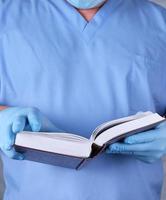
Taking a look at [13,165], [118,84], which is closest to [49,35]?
[118,84]

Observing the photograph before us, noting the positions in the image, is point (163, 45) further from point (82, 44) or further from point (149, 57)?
point (82, 44)

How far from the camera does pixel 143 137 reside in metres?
0.76

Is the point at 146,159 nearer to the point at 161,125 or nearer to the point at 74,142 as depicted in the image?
the point at 161,125

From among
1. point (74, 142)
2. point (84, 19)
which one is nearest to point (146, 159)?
point (74, 142)

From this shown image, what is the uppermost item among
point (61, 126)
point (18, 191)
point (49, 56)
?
point (49, 56)

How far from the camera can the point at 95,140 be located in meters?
0.69

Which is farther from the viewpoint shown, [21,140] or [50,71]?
[50,71]

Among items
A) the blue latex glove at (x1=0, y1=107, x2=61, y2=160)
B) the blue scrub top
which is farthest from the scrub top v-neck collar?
the blue latex glove at (x1=0, y1=107, x2=61, y2=160)

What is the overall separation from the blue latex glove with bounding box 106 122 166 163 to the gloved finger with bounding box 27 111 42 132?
0.13 m

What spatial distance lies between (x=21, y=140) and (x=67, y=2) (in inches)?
14.3

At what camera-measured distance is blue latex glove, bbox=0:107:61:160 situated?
2.30ft

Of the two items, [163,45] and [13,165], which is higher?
[163,45]

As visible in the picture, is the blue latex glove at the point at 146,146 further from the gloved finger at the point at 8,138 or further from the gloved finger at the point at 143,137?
the gloved finger at the point at 8,138

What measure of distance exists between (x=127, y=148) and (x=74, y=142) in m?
0.12
